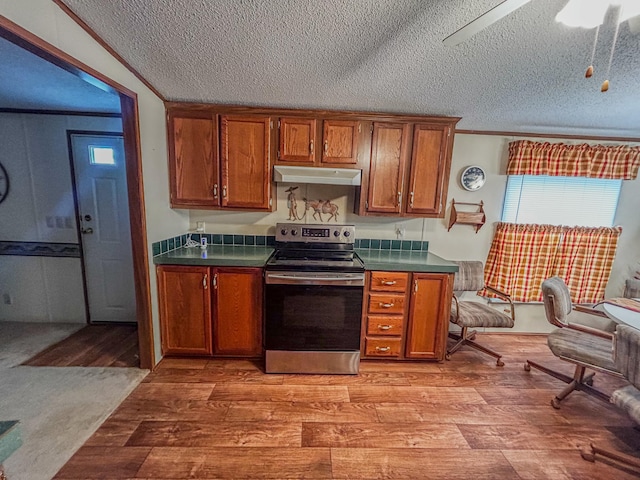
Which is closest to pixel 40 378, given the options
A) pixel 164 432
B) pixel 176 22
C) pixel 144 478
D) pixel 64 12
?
pixel 164 432

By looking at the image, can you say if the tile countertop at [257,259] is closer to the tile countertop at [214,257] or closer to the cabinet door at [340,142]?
the tile countertop at [214,257]

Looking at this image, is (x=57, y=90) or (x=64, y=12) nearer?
(x=64, y=12)

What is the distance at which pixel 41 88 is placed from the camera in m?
2.08

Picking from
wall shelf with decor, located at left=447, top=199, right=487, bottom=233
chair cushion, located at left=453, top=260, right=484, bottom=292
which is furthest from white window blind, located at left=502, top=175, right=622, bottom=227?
chair cushion, located at left=453, top=260, right=484, bottom=292

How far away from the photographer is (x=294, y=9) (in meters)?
1.17

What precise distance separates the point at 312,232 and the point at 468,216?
5.55 feet

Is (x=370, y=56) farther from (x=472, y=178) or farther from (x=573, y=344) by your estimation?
(x=573, y=344)

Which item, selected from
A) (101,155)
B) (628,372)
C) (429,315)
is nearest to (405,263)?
(429,315)

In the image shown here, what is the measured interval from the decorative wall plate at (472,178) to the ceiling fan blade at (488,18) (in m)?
1.96

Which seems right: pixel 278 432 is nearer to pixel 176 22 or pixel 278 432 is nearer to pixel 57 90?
pixel 176 22

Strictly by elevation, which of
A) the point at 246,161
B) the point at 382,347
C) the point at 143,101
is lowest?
the point at 382,347

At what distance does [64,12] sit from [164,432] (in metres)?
2.30

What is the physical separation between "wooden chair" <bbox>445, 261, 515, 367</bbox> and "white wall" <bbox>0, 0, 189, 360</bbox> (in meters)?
2.67

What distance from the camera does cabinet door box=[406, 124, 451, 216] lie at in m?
2.39
